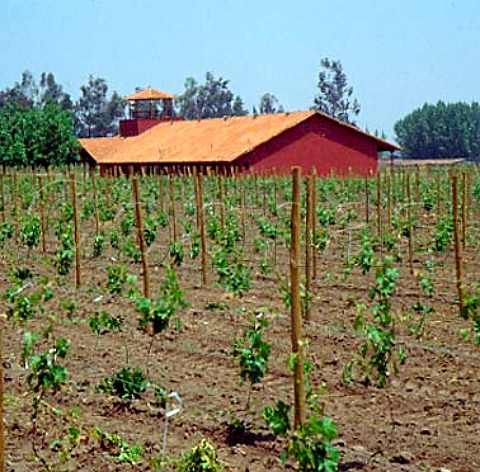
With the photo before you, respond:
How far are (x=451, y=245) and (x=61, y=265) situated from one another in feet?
20.2

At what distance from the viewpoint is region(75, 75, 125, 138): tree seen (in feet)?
342

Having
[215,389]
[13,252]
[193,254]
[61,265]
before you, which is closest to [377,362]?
[215,389]

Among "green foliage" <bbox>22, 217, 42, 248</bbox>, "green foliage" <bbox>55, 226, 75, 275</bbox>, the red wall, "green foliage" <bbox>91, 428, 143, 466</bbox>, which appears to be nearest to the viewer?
"green foliage" <bbox>91, 428, 143, 466</bbox>

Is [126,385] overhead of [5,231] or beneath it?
beneath

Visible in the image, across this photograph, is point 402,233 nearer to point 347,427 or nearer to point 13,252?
point 13,252

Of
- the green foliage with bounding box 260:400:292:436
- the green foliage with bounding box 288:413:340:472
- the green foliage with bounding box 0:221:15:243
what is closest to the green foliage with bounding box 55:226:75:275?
the green foliage with bounding box 0:221:15:243

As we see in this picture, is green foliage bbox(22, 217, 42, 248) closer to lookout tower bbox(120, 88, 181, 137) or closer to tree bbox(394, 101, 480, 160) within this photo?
lookout tower bbox(120, 88, 181, 137)

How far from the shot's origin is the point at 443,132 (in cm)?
9838

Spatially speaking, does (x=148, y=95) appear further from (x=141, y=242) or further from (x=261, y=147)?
(x=141, y=242)

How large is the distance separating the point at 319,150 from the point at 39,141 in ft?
56.8

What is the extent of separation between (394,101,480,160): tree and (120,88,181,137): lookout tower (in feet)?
150

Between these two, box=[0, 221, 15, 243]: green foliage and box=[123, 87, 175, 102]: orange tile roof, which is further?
box=[123, 87, 175, 102]: orange tile roof

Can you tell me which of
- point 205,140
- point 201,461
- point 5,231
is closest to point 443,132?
point 205,140


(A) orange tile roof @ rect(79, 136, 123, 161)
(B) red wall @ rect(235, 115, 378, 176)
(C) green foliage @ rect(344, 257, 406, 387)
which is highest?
(A) orange tile roof @ rect(79, 136, 123, 161)
